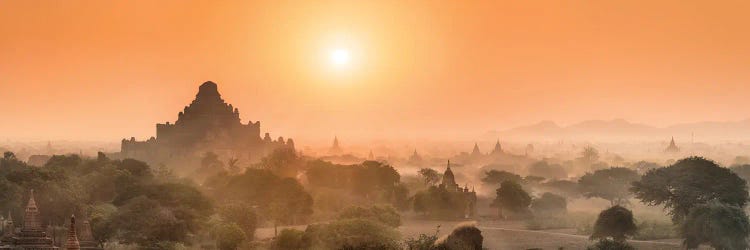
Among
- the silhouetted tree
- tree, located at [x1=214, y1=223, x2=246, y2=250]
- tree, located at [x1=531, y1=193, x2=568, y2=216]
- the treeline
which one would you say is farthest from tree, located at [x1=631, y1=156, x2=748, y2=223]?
the treeline

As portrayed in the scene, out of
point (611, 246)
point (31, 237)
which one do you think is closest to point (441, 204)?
point (611, 246)

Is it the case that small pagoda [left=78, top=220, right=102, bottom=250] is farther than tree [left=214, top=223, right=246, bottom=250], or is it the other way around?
tree [left=214, top=223, right=246, bottom=250]

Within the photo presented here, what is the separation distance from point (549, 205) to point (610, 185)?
562 inches

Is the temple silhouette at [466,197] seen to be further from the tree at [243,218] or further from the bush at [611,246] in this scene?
the bush at [611,246]

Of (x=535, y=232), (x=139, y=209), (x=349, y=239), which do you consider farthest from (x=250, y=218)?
(x=535, y=232)

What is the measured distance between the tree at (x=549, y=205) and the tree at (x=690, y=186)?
16968 millimetres

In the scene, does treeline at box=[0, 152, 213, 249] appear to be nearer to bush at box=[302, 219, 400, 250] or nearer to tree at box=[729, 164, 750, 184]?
bush at box=[302, 219, 400, 250]

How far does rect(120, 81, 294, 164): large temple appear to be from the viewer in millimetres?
158625

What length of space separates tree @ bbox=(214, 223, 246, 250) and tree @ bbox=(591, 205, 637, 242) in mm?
27094

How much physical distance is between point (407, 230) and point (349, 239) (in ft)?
69.6

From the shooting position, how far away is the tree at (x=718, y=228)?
250 ft

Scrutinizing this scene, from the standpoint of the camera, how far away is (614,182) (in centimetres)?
12912

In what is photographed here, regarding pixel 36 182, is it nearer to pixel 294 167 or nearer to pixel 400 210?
pixel 400 210

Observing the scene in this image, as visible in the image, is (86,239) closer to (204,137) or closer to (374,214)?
(374,214)
